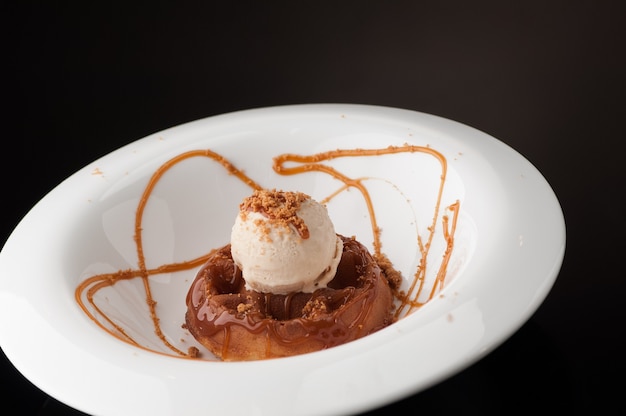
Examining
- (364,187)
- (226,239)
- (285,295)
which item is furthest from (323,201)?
(285,295)

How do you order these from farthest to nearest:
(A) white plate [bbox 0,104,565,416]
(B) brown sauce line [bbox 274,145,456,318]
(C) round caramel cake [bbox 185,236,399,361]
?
1. (B) brown sauce line [bbox 274,145,456,318]
2. (C) round caramel cake [bbox 185,236,399,361]
3. (A) white plate [bbox 0,104,565,416]

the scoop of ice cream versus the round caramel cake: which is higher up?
the scoop of ice cream

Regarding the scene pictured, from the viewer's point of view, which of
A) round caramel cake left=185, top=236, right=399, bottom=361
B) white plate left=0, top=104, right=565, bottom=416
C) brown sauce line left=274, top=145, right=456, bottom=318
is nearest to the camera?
white plate left=0, top=104, right=565, bottom=416

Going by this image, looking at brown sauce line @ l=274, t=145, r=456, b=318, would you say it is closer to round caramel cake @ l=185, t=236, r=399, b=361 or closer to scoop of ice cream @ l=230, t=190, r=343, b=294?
round caramel cake @ l=185, t=236, r=399, b=361

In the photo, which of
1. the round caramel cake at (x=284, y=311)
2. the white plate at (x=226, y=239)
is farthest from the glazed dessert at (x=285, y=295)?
the white plate at (x=226, y=239)

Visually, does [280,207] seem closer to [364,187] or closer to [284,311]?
[284,311]

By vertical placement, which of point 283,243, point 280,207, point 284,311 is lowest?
point 284,311

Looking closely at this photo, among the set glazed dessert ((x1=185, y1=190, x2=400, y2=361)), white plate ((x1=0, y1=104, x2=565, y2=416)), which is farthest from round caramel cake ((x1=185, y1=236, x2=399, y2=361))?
white plate ((x1=0, y1=104, x2=565, y2=416))

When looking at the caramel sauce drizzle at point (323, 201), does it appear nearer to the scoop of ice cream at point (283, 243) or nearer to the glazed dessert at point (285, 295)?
the glazed dessert at point (285, 295)
